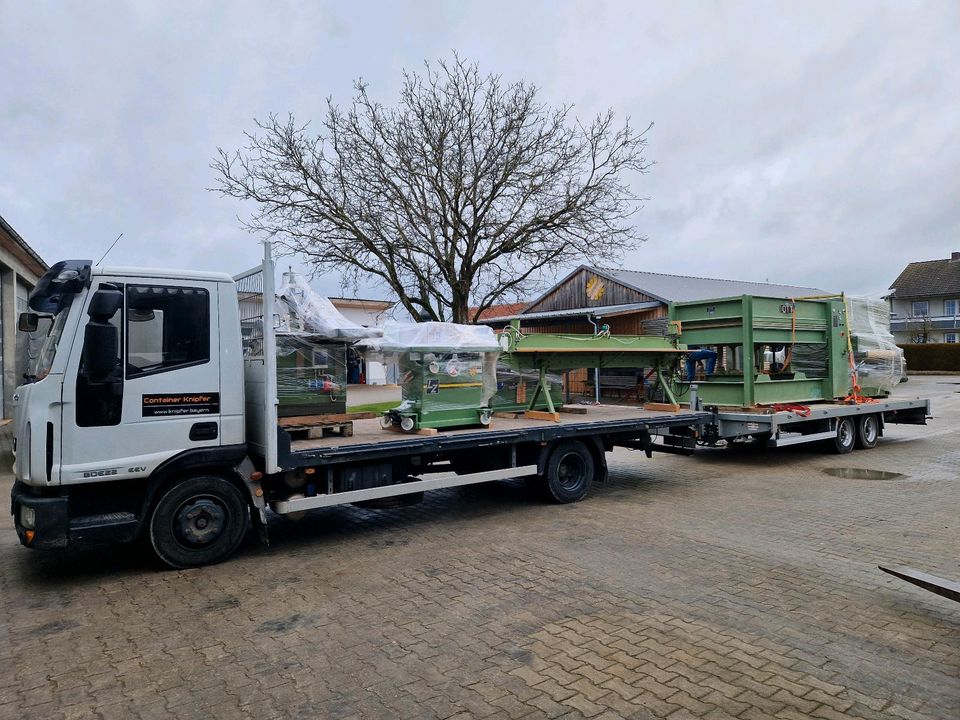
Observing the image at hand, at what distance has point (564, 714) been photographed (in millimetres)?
3455

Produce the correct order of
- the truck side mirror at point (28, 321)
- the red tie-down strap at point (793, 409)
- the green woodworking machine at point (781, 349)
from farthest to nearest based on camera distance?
1. the green woodworking machine at point (781, 349)
2. the red tie-down strap at point (793, 409)
3. the truck side mirror at point (28, 321)

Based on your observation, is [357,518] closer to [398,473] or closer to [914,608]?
[398,473]

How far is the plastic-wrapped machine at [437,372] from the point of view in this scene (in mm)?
7277

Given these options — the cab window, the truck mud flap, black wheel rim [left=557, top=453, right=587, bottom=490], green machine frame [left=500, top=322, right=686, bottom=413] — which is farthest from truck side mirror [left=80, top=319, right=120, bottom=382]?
the truck mud flap

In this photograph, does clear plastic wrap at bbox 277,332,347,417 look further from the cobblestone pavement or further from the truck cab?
the cobblestone pavement

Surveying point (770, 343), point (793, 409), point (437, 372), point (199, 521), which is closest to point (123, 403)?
point (199, 521)

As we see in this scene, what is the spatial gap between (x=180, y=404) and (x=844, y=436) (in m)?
12.0

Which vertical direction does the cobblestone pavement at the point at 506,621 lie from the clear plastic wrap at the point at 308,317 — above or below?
below

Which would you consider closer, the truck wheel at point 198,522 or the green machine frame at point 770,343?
the truck wheel at point 198,522

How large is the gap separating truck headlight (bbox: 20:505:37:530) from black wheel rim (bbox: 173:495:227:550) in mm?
993

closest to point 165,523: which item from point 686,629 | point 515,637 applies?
point 515,637

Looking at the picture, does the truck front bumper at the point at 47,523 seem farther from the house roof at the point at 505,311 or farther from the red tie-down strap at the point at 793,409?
the house roof at the point at 505,311

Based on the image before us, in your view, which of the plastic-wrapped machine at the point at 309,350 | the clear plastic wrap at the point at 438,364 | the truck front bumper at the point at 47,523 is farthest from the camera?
the clear plastic wrap at the point at 438,364

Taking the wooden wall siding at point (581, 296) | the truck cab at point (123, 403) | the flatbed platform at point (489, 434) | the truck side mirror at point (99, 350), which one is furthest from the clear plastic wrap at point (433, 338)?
the wooden wall siding at point (581, 296)
